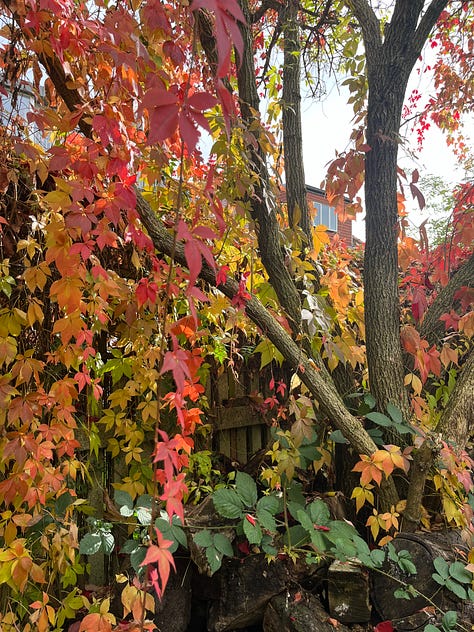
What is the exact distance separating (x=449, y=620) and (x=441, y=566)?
0.18m

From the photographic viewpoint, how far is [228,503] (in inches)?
74.7

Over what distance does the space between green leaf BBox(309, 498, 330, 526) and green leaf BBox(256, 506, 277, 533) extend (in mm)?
152

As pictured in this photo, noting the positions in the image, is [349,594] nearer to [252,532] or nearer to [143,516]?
[252,532]

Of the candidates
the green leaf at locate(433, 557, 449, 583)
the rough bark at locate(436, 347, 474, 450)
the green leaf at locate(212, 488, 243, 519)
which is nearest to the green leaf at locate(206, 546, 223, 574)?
the green leaf at locate(212, 488, 243, 519)

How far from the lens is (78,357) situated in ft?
6.59

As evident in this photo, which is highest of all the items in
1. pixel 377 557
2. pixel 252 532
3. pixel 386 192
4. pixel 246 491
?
pixel 386 192

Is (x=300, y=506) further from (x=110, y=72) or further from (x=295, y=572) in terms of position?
(x=110, y=72)

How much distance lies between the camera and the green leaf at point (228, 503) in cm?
187

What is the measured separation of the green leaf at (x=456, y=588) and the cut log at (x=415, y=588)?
0.08 meters

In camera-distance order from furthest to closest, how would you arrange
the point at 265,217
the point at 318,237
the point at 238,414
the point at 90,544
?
the point at 238,414
the point at 318,237
the point at 265,217
the point at 90,544

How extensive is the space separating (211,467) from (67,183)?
1.68 metres

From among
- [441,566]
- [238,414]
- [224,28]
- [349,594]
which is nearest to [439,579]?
[441,566]

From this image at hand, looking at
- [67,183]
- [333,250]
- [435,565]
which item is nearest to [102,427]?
[67,183]

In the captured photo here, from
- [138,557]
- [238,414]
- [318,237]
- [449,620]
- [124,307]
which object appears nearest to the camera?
[449,620]
